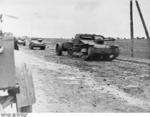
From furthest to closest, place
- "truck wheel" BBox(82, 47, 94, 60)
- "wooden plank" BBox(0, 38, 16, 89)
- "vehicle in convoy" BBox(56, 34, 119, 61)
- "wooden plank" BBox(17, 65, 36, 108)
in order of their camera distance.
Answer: "vehicle in convoy" BBox(56, 34, 119, 61), "truck wheel" BBox(82, 47, 94, 60), "wooden plank" BBox(17, 65, 36, 108), "wooden plank" BBox(0, 38, 16, 89)

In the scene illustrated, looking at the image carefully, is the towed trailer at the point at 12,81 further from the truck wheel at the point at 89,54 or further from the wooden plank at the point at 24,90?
the truck wheel at the point at 89,54

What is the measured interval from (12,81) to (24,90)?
48cm

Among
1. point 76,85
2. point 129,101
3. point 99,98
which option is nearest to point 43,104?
point 99,98

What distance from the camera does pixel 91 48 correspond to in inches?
641

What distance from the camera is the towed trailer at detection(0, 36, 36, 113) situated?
3.13 m

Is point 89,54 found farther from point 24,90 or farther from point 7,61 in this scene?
point 7,61

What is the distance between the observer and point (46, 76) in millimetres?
9977

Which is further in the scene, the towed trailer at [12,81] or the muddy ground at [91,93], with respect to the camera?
the muddy ground at [91,93]

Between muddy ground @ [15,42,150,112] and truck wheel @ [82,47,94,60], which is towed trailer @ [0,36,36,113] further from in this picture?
truck wheel @ [82,47,94,60]

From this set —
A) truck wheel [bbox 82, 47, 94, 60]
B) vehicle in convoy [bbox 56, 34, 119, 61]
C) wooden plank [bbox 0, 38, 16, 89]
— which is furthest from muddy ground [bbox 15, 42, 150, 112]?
vehicle in convoy [bbox 56, 34, 119, 61]

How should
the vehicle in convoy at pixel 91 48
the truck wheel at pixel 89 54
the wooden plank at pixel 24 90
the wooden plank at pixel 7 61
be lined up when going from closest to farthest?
the wooden plank at pixel 7 61 < the wooden plank at pixel 24 90 < the truck wheel at pixel 89 54 < the vehicle in convoy at pixel 91 48

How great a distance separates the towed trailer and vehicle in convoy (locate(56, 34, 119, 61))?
38.7ft

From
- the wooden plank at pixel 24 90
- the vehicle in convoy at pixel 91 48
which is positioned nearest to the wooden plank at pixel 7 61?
the wooden plank at pixel 24 90

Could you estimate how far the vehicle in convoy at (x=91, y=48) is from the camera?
16.4 meters
